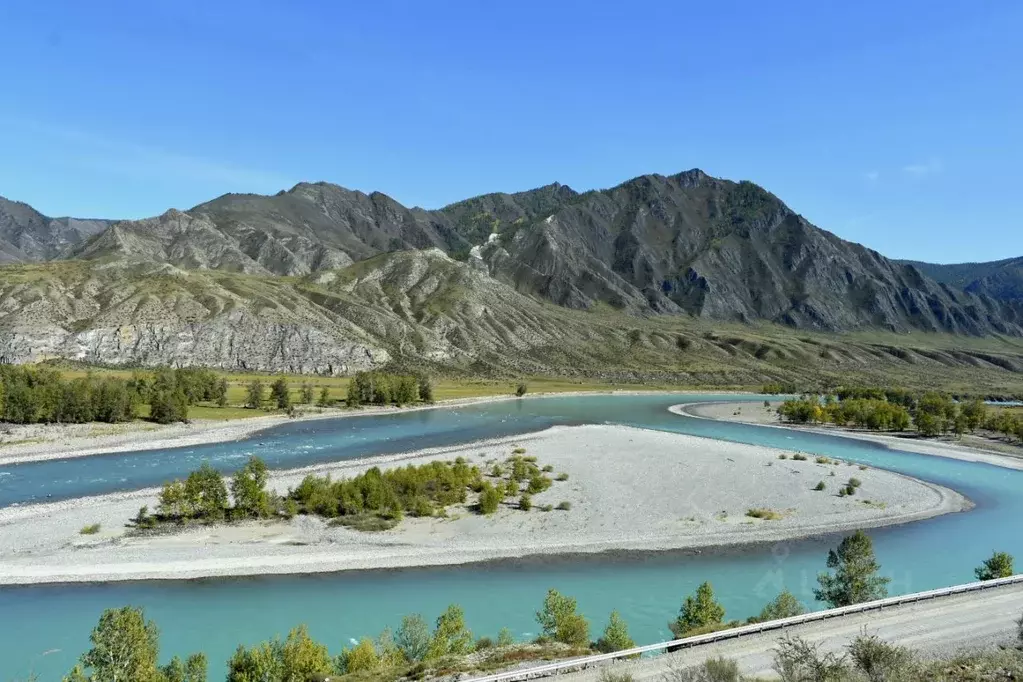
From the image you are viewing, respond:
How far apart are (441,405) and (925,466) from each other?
9355 centimetres

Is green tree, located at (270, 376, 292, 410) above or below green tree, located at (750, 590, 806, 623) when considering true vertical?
above

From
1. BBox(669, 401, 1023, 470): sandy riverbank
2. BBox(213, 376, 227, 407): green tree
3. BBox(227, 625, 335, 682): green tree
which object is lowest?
BBox(669, 401, 1023, 470): sandy riverbank

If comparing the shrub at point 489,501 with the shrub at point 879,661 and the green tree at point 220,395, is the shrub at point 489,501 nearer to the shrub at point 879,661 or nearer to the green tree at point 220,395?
the shrub at point 879,661

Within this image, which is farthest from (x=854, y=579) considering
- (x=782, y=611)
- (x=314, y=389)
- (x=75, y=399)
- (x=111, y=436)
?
(x=314, y=389)

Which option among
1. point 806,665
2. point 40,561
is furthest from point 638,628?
point 40,561

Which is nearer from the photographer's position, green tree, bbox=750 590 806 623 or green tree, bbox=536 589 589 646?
green tree, bbox=536 589 589 646

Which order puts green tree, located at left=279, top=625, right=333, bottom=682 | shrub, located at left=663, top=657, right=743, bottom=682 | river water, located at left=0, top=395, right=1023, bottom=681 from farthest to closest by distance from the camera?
river water, located at left=0, top=395, right=1023, bottom=681 → green tree, located at left=279, top=625, right=333, bottom=682 → shrub, located at left=663, top=657, right=743, bottom=682

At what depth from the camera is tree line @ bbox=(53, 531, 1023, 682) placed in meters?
21.9

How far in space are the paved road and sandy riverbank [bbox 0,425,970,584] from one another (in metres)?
17.6

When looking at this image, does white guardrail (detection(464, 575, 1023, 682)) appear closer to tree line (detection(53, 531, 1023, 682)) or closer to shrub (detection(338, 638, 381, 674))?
tree line (detection(53, 531, 1023, 682))

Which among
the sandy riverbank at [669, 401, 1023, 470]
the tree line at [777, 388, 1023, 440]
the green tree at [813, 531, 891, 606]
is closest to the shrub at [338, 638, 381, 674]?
the green tree at [813, 531, 891, 606]

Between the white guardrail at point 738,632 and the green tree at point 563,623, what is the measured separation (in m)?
2.68

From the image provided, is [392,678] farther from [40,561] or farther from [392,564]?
[40,561]

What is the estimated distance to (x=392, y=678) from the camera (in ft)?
73.9
